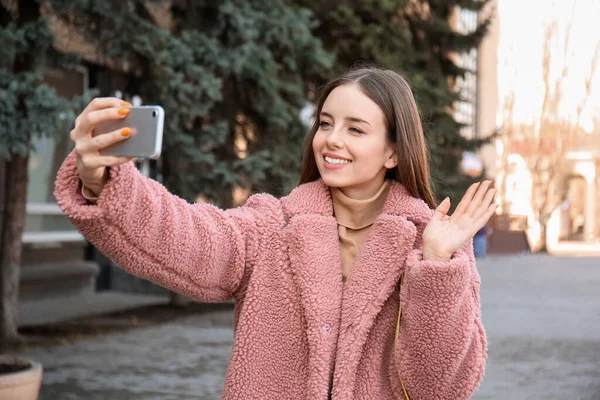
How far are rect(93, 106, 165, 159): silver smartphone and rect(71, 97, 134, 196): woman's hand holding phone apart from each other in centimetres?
1

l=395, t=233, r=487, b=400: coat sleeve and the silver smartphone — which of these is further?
l=395, t=233, r=487, b=400: coat sleeve

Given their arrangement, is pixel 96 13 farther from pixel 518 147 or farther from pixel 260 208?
pixel 518 147

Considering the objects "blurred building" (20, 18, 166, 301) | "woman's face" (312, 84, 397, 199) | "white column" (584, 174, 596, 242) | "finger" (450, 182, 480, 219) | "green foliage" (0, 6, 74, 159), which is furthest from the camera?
"white column" (584, 174, 596, 242)

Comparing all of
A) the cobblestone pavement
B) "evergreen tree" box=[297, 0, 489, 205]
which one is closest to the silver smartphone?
the cobblestone pavement

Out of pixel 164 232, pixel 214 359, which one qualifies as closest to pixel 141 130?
pixel 164 232

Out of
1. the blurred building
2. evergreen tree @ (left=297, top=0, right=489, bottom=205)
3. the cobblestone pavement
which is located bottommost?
the cobblestone pavement

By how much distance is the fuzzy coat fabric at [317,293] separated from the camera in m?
2.11

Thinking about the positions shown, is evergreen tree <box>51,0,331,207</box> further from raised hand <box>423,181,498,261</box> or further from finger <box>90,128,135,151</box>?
finger <box>90,128,135,151</box>

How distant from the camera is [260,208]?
241cm

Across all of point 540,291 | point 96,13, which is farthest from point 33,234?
point 540,291

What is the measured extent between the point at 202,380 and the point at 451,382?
4.76 m

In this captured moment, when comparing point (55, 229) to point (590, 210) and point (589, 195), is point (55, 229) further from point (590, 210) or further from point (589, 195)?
point (590, 210)

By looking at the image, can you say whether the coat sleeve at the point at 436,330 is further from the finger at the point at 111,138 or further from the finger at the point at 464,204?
the finger at the point at 111,138

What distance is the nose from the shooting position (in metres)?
2.31
